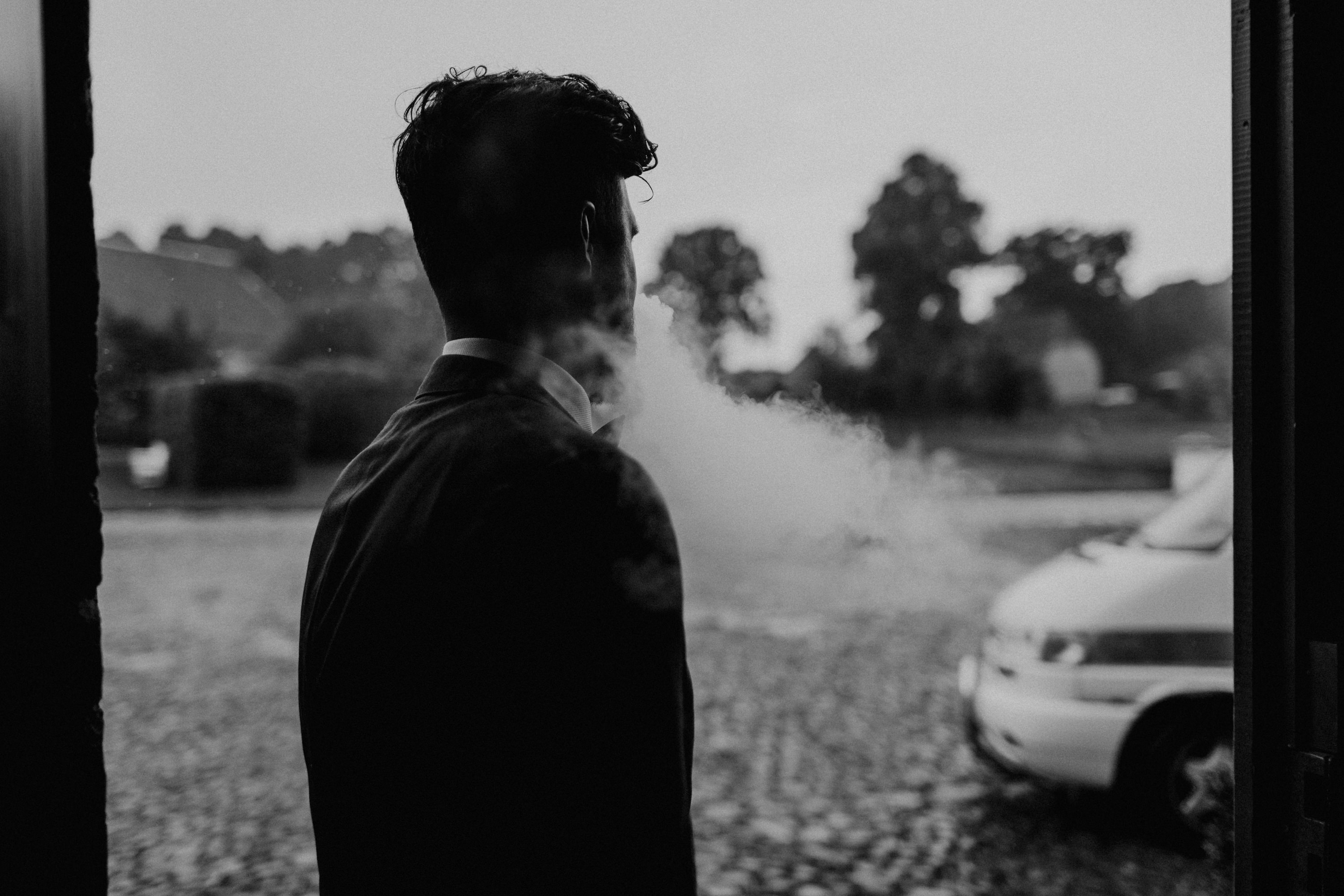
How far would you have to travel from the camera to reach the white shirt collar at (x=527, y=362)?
1.29 m

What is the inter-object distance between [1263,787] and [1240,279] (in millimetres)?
698

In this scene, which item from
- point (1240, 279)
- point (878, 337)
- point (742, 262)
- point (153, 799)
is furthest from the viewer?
point (878, 337)

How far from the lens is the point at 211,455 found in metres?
18.8

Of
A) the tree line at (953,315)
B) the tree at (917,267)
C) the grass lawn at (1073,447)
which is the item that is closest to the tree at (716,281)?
the tree line at (953,315)

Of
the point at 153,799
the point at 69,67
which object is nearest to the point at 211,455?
the point at 153,799

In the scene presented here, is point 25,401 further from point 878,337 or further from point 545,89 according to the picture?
point 878,337

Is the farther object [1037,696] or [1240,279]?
[1037,696]

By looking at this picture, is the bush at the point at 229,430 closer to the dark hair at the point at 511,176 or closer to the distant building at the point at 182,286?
the distant building at the point at 182,286

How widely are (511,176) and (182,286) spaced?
7.16ft

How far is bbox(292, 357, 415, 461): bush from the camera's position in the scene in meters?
18.9

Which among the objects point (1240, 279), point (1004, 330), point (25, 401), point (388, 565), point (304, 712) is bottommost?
point (304, 712)

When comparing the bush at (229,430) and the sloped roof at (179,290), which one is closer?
the sloped roof at (179,290)

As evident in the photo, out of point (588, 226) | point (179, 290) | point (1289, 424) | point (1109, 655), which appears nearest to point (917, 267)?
point (1109, 655)

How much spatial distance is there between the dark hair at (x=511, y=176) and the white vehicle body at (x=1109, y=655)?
371 centimetres
